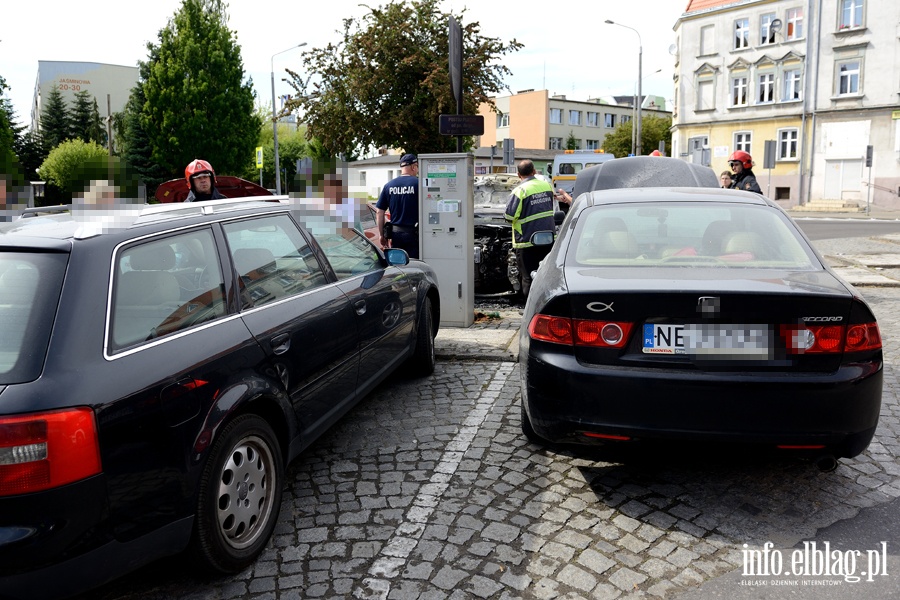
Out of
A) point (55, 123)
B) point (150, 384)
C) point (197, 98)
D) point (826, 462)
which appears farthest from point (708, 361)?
point (55, 123)

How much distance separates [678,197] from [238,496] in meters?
3.17

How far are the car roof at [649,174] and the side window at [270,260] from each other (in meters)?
6.42

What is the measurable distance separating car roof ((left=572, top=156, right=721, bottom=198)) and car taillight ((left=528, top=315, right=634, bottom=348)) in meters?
6.62

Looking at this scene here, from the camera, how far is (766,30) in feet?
151

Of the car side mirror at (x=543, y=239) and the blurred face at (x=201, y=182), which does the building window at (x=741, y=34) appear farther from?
the blurred face at (x=201, y=182)

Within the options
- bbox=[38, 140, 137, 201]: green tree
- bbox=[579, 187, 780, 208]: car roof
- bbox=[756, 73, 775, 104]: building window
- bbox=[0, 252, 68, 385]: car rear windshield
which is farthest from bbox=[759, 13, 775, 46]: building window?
bbox=[0, 252, 68, 385]: car rear windshield

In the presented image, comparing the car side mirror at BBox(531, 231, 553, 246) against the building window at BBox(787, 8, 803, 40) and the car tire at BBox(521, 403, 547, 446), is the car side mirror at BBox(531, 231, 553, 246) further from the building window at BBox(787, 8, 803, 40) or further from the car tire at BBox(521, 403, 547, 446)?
the building window at BBox(787, 8, 803, 40)

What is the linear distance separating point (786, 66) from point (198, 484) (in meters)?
49.0

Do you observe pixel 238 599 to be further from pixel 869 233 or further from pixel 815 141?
pixel 815 141

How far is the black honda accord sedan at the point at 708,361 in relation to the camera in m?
3.47

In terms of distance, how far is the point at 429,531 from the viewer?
3.55 meters

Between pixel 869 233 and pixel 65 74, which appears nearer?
pixel 869 233

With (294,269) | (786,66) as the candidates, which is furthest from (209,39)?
(294,269)

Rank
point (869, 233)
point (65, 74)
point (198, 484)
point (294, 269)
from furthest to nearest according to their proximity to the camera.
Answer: point (65, 74), point (869, 233), point (294, 269), point (198, 484)
